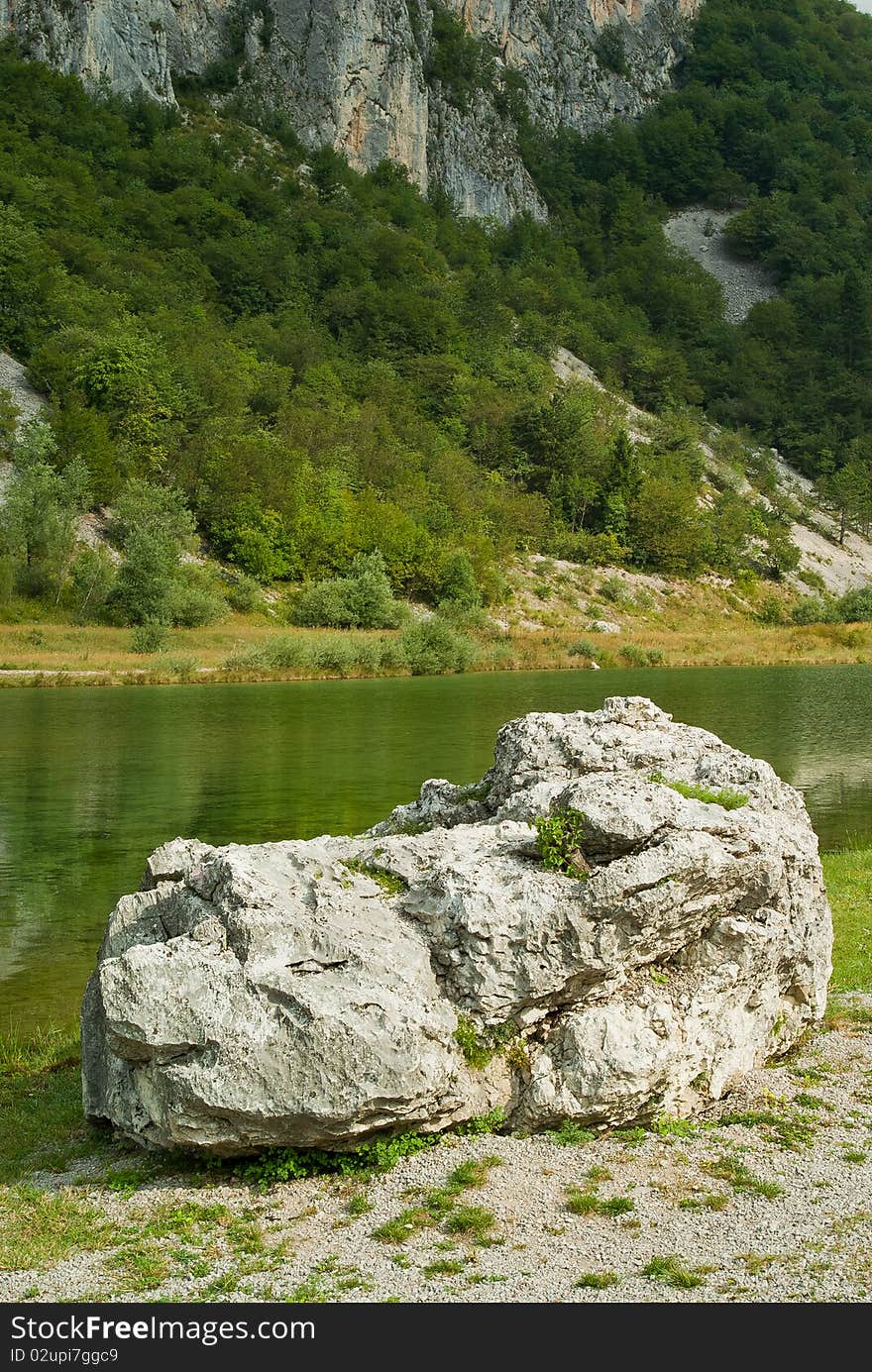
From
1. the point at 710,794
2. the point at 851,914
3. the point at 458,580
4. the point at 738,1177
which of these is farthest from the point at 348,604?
the point at 738,1177

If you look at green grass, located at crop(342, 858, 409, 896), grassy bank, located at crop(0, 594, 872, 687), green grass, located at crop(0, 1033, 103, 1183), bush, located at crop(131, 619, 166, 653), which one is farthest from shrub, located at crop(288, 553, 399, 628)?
green grass, located at crop(342, 858, 409, 896)

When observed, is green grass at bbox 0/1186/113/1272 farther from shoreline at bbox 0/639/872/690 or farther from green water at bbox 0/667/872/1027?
shoreline at bbox 0/639/872/690

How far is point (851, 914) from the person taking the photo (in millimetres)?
16484

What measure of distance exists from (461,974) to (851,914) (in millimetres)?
9196

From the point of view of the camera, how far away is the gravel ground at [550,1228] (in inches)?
275

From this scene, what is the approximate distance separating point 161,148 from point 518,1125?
16703 centimetres

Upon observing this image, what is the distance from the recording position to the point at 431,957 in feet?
30.9

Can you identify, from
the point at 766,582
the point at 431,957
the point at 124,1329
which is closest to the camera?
the point at 124,1329

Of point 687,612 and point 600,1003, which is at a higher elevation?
point 687,612

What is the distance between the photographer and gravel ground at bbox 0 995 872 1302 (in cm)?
698

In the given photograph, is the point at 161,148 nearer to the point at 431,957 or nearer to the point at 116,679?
the point at 116,679

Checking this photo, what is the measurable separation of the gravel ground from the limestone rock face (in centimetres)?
43

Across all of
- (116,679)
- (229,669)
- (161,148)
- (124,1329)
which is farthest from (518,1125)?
(161,148)

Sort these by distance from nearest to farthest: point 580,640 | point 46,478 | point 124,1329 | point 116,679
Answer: point 124,1329 < point 116,679 < point 46,478 < point 580,640
